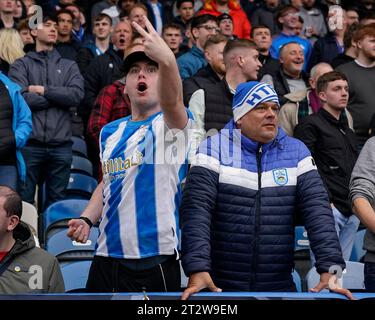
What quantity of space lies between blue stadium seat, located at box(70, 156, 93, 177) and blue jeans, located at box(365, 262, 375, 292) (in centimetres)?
449

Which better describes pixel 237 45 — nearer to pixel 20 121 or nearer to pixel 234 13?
pixel 20 121

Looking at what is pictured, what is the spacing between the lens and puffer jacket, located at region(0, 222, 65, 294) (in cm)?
519

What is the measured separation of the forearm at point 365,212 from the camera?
5.14m

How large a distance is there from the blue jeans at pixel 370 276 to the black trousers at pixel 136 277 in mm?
1174

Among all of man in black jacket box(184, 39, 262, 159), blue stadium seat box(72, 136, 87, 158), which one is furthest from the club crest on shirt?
blue stadium seat box(72, 136, 87, 158)

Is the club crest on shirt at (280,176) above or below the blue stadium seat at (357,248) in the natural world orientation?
above

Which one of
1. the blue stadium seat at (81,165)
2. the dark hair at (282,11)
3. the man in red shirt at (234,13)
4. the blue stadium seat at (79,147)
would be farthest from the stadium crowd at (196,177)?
the man in red shirt at (234,13)

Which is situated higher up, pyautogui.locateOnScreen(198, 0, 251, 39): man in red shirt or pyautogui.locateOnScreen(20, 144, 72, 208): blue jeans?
pyautogui.locateOnScreen(198, 0, 251, 39): man in red shirt

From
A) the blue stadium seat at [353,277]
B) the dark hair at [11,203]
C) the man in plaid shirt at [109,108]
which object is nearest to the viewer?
the dark hair at [11,203]

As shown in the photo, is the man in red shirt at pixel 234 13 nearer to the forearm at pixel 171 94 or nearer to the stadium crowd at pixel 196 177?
the stadium crowd at pixel 196 177

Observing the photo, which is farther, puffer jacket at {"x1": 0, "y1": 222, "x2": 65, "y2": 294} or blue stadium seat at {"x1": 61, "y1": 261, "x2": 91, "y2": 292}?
blue stadium seat at {"x1": 61, "y1": 261, "x2": 91, "y2": 292}

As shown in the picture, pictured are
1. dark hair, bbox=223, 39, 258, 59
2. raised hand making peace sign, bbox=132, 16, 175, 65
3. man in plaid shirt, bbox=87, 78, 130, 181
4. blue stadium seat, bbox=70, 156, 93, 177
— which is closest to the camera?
raised hand making peace sign, bbox=132, 16, 175, 65

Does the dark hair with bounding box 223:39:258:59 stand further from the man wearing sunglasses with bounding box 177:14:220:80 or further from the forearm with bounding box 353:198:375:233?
the forearm with bounding box 353:198:375:233

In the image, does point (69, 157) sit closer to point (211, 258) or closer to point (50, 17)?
point (50, 17)
